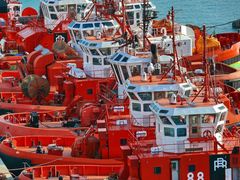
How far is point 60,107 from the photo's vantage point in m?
41.1

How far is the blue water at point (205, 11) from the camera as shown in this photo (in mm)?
72200

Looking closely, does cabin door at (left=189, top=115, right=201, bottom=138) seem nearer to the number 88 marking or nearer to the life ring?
the life ring

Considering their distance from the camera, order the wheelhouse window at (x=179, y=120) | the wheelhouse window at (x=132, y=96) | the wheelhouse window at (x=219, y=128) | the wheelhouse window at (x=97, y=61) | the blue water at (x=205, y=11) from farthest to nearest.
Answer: the blue water at (x=205, y=11) → the wheelhouse window at (x=97, y=61) → the wheelhouse window at (x=132, y=96) → the wheelhouse window at (x=219, y=128) → the wheelhouse window at (x=179, y=120)

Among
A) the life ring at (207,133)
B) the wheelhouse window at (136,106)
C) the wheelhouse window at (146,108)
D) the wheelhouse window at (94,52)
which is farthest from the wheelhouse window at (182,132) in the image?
the wheelhouse window at (94,52)

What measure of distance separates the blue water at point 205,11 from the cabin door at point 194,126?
38.2 meters

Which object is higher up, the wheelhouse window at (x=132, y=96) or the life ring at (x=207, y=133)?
the wheelhouse window at (x=132, y=96)

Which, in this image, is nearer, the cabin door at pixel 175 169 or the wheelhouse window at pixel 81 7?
the cabin door at pixel 175 169

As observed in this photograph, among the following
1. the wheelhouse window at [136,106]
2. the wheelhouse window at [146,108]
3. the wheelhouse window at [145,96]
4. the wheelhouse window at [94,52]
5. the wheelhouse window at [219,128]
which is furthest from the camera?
the wheelhouse window at [94,52]

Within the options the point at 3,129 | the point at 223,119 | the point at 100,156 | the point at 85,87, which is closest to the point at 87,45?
the point at 85,87

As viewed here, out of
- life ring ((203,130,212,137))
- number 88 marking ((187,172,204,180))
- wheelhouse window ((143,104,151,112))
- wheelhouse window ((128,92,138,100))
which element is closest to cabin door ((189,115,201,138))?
life ring ((203,130,212,137))

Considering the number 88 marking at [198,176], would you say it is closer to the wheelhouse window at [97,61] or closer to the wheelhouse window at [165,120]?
the wheelhouse window at [165,120]

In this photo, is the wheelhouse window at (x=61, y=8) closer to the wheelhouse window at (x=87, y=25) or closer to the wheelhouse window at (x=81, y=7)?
the wheelhouse window at (x=81, y=7)

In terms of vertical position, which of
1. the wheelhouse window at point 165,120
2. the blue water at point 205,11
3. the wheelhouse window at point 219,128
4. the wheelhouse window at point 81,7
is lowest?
the blue water at point 205,11

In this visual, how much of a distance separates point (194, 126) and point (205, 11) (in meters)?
50.0
